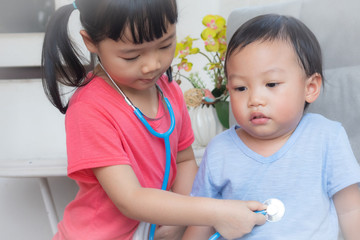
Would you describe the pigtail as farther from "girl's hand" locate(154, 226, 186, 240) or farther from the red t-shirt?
"girl's hand" locate(154, 226, 186, 240)

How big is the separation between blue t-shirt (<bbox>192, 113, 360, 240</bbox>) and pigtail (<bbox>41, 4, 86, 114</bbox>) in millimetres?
407

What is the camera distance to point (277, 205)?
0.83 metres

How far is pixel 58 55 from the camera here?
96cm

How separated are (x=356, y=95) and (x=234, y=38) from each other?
0.37 meters

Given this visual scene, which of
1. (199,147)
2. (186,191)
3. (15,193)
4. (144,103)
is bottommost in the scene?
(15,193)

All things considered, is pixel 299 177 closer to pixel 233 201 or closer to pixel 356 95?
pixel 233 201

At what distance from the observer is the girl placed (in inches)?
32.4

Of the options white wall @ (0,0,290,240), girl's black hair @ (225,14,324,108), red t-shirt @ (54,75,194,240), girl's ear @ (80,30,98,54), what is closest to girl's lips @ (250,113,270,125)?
girl's black hair @ (225,14,324,108)

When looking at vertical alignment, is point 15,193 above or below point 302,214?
below

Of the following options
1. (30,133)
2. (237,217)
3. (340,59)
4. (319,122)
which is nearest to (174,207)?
(237,217)

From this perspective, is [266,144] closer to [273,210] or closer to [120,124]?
[273,210]

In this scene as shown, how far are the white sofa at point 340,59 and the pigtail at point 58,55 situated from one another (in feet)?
2.06

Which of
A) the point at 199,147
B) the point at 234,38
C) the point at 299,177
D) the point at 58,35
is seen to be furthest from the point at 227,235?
the point at 199,147

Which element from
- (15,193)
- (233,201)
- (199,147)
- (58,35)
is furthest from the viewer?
(15,193)
